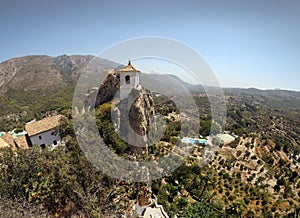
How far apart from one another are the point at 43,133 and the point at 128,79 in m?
9.32

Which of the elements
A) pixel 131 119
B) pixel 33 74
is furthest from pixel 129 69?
pixel 33 74

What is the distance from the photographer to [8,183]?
895cm

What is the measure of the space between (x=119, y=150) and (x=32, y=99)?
7377cm

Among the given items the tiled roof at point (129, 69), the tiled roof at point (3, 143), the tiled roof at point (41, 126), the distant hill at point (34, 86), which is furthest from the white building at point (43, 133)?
the distant hill at point (34, 86)

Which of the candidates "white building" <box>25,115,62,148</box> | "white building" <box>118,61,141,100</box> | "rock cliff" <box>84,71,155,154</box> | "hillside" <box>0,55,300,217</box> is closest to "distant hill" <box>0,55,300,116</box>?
"white building" <box>25,115,62,148</box>

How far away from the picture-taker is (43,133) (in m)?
17.3

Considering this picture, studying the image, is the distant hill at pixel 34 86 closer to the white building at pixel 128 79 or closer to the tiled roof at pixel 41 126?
the tiled roof at pixel 41 126

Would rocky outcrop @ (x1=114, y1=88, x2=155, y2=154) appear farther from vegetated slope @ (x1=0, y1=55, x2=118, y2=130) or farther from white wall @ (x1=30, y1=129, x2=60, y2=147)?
vegetated slope @ (x1=0, y1=55, x2=118, y2=130)

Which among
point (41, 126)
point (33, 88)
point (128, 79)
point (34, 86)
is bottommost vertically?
point (41, 126)

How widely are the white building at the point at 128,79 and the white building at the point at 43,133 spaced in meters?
6.64

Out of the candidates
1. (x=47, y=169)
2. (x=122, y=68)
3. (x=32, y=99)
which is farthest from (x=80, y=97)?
(x=32, y=99)

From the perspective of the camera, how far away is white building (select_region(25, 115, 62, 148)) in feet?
56.0

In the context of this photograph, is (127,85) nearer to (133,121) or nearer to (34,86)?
(133,121)

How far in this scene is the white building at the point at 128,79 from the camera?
1521 centimetres
